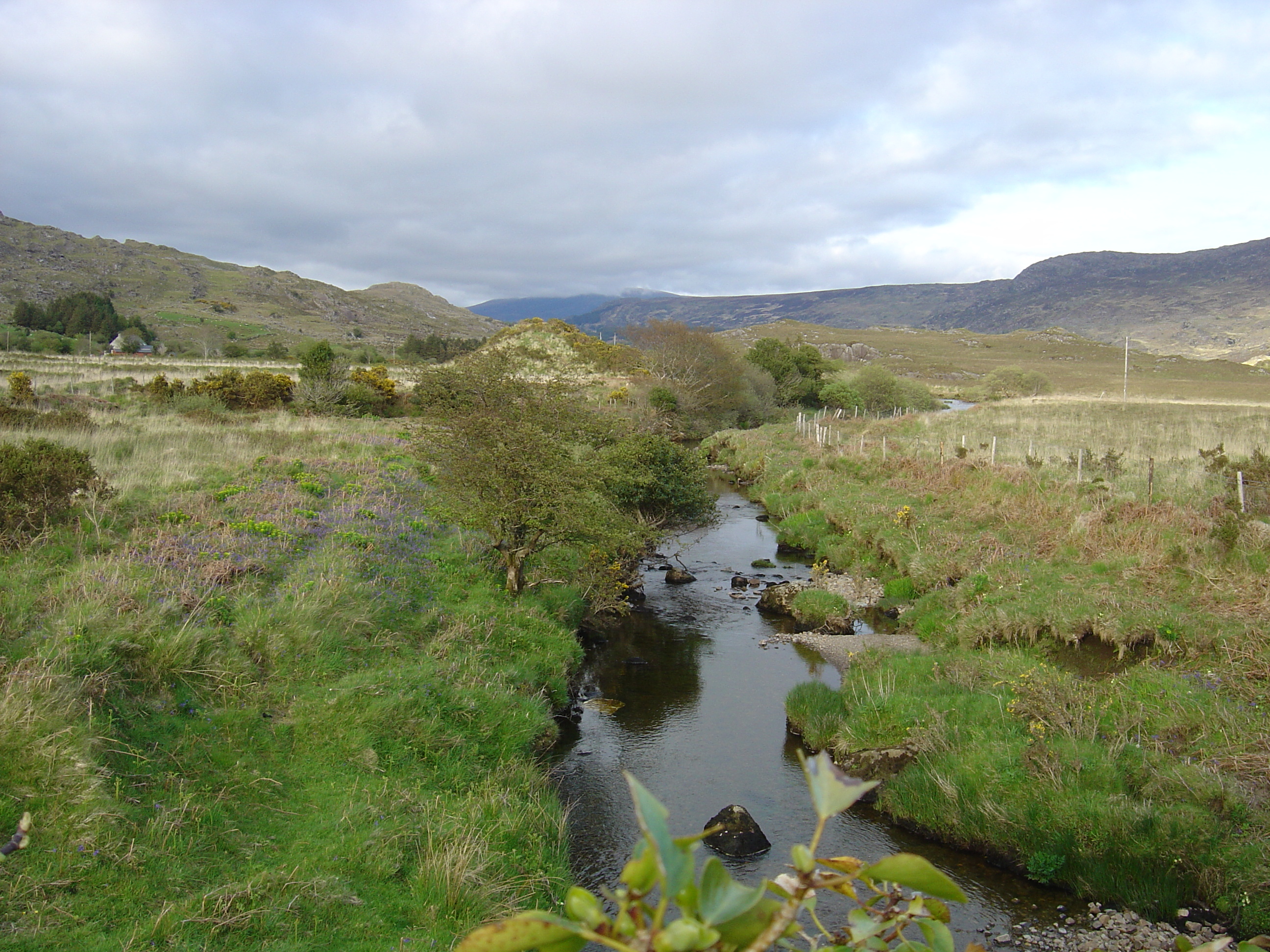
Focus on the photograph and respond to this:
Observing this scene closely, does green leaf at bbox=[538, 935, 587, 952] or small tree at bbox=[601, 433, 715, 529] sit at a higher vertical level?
green leaf at bbox=[538, 935, 587, 952]

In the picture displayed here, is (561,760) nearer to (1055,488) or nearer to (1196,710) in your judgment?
(1196,710)

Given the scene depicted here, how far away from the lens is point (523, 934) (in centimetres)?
90

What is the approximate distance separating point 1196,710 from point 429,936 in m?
9.15

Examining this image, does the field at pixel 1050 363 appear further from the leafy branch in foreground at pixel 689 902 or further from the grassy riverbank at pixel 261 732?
the leafy branch in foreground at pixel 689 902

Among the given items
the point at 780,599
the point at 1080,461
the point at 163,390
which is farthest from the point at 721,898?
the point at 163,390

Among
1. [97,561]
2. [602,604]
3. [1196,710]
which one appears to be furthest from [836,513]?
[97,561]

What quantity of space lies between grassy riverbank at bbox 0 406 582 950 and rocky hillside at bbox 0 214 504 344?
284 feet

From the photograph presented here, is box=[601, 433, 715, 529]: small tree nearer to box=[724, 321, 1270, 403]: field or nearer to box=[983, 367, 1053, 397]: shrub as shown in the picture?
box=[724, 321, 1270, 403]: field

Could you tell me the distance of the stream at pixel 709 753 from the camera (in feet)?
27.9

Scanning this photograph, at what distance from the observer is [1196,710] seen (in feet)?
30.6

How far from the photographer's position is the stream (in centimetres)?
849

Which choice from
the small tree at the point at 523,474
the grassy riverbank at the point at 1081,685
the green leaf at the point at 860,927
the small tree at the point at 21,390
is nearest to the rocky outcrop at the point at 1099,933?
the grassy riverbank at the point at 1081,685

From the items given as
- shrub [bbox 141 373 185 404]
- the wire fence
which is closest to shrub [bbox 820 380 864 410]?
the wire fence

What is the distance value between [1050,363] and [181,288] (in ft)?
456
